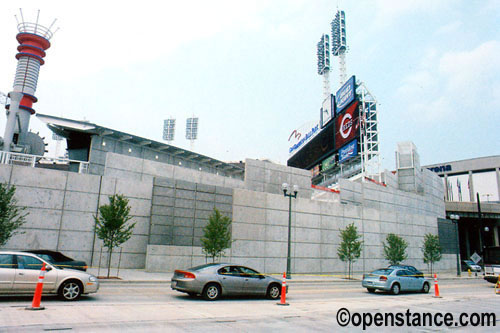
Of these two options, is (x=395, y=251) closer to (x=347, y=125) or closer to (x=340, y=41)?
(x=347, y=125)

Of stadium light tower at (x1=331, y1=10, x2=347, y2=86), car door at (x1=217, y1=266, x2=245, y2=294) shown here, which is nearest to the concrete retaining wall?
car door at (x1=217, y1=266, x2=245, y2=294)

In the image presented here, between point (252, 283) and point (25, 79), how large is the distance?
37.5m

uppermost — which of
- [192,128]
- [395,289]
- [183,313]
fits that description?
→ [192,128]

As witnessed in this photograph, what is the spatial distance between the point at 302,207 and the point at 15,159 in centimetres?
2173

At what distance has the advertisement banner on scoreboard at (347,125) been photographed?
5138 centimetres

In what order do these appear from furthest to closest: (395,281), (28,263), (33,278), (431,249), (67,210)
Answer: (431,249) < (67,210) < (395,281) < (28,263) < (33,278)

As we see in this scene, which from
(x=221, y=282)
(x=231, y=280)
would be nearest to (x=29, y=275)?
(x=221, y=282)

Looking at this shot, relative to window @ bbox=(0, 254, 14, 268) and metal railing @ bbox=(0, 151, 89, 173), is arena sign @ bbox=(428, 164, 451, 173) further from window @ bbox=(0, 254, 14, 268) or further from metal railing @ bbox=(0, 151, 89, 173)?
window @ bbox=(0, 254, 14, 268)

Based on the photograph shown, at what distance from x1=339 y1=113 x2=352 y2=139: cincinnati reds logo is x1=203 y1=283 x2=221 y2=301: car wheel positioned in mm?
43512

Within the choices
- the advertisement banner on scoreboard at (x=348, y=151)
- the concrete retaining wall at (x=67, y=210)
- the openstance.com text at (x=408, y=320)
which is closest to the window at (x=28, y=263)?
the openstance.com text at (x=408, y=320)

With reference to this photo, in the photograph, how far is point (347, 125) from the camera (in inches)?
2111

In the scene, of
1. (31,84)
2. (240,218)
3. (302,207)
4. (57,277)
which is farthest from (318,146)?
(57,277)

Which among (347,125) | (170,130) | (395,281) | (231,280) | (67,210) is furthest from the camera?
(170,130)

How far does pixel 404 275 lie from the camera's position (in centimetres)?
1894
